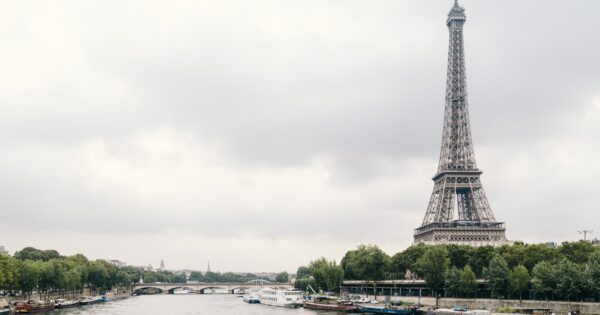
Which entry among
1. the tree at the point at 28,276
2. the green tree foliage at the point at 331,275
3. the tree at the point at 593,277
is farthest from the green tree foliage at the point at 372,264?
the tree at the point at 28,276

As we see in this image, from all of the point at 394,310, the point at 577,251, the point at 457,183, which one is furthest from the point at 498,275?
the point at 457,183

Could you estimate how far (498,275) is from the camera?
88250 millimetres

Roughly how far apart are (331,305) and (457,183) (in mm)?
48385

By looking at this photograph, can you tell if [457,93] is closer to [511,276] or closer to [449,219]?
[449,219]

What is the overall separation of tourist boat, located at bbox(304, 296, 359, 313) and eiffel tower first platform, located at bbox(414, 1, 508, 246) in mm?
31532

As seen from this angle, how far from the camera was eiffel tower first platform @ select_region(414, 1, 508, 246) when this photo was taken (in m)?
130

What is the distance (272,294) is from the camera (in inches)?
5226

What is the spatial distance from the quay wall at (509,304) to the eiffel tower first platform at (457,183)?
1048 inches

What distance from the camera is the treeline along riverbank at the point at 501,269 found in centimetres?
7594

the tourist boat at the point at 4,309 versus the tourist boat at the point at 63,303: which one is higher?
the tourist boat at the point at 4,309

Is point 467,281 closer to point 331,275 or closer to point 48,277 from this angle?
point 331,275

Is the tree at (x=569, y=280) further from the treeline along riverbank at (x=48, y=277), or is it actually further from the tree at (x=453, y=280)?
the treeline along riverbank at (x=48, y=277)

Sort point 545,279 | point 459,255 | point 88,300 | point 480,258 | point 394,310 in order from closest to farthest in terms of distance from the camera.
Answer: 1. point 545,279
2. point 394,310
3. point 480,258
4. point 459,255
5. point 88,300

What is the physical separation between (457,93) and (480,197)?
28434 mm
